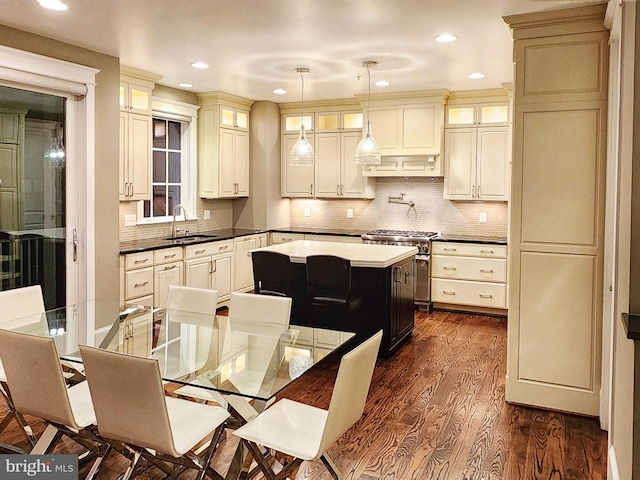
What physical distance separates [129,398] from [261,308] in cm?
127

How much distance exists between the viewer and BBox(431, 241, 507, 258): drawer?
605cm

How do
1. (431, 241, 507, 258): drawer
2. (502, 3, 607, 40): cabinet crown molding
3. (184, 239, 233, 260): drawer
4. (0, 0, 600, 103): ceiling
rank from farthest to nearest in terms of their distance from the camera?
(431, 241, 507, 258): drawer < (184, 239, 233, 260): drawer < (0, 0, 600, 103): ceiling < (502, 3, 607, 40): cabinet crown molding

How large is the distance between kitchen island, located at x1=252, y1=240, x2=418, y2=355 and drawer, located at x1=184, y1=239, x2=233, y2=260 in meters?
1.30

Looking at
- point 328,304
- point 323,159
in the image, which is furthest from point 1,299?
point 323,159

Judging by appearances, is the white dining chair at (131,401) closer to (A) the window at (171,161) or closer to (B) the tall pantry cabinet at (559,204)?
(B) the tall pantry cabinet at (559,204)

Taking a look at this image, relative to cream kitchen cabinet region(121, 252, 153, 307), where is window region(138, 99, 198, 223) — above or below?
above

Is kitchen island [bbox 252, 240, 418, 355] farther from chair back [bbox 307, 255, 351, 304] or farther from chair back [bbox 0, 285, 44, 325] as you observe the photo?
chair back [bbox 0, 285, 44, 325]

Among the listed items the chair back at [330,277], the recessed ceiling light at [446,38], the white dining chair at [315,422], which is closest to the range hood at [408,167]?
the recessed ceiling light at [446,38]

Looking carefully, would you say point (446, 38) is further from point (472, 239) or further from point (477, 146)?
point (472, 239)

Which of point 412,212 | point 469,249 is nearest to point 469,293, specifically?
point 469,249

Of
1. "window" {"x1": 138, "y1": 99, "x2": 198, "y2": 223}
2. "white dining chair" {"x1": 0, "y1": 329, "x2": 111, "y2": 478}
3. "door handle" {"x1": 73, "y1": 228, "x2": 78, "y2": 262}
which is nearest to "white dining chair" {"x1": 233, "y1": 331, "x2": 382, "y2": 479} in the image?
"white dining chair" {"x1": 0, "y1": 329, "x2": 111, "y2": 478}

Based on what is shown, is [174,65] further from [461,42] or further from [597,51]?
[597,51]

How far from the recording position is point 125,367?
1.99 meters

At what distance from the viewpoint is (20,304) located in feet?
10.9
